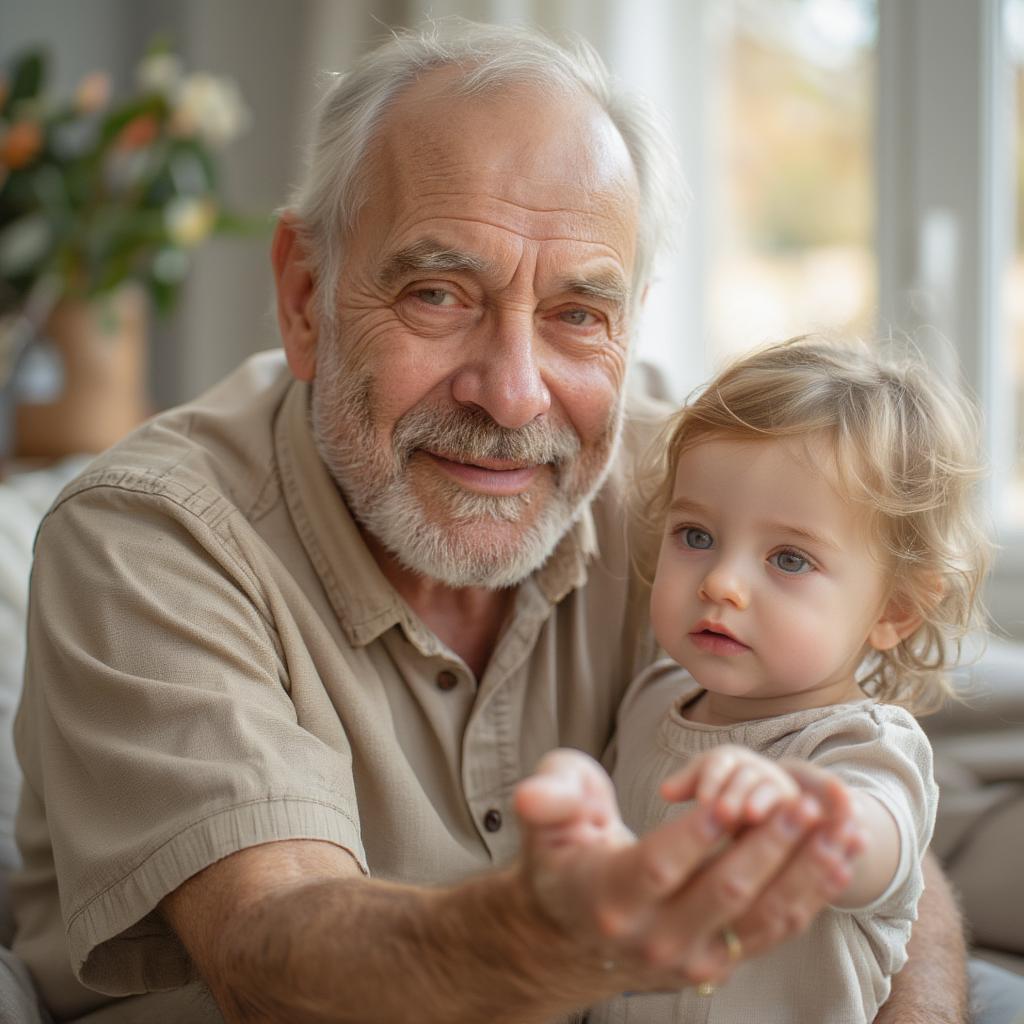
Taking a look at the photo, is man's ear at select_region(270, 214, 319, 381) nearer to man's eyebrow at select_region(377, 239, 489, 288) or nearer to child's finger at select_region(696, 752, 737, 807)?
man's eyebrow at select_region(377, 239, 489, 288)

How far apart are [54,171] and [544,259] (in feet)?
7.13

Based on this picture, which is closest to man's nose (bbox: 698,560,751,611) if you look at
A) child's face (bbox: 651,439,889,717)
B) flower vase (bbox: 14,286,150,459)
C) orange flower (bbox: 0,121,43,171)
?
child's face (bbox: 651,439,889,717)

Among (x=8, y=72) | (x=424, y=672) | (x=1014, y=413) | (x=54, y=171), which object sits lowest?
(x=1014, y=413)

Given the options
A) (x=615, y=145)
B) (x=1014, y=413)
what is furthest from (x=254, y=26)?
(x=615, y=145)

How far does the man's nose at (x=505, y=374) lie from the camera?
4.54 ft

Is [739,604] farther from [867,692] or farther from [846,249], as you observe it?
[846,249]

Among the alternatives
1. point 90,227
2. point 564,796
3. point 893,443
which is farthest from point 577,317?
point 90,227

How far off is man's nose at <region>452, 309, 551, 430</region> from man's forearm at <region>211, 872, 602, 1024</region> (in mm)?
584

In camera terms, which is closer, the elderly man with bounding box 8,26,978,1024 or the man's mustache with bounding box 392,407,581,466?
the elderly man with bounding box 8,26,978,1024

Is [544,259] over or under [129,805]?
over

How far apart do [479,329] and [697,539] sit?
357mm

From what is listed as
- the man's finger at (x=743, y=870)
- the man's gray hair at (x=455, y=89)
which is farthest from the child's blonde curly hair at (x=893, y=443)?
the man's finger at (x=743, y=870)

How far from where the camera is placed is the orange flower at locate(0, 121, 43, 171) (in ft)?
9.91

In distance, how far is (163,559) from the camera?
4.20 feet
